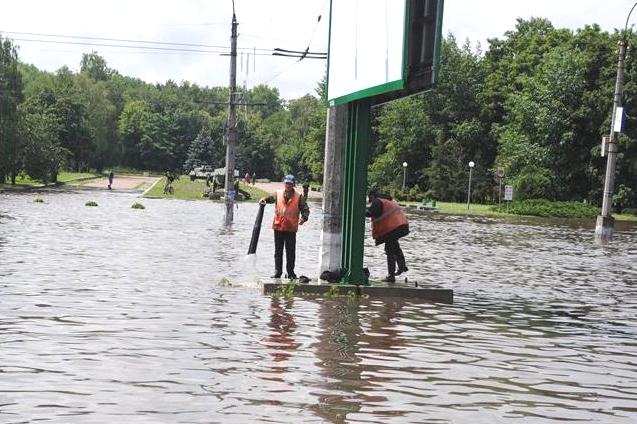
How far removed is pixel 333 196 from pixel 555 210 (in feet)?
174

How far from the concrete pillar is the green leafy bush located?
172ft

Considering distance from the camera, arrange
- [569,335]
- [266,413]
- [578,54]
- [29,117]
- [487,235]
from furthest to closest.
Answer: [29,117]
[578,54]
[487,235]
[569,335]
[266,413]

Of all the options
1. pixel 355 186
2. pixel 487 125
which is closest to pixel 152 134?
pixel 487 125

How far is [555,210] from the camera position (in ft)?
219

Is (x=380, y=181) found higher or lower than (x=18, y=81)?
lower

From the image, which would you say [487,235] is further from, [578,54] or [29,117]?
[29,117]

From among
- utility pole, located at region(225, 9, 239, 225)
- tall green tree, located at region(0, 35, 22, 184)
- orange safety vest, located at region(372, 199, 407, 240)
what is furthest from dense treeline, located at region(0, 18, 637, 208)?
orange safety vest, located at region(372, 199, 407, 240)

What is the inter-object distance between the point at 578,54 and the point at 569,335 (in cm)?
7231

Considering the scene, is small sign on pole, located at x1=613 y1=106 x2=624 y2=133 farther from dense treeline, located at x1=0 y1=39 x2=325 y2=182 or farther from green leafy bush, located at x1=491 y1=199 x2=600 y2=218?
dense treeline, located at x1=0 y1=39 x2=325 y2=182

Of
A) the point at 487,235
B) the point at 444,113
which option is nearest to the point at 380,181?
the point at 444,113

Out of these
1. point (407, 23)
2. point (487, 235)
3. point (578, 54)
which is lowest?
point (487, 235)

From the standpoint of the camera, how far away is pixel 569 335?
12672 millimetres

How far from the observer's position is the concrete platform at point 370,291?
51.3 ft

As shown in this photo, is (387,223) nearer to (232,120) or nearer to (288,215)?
(288,215)
